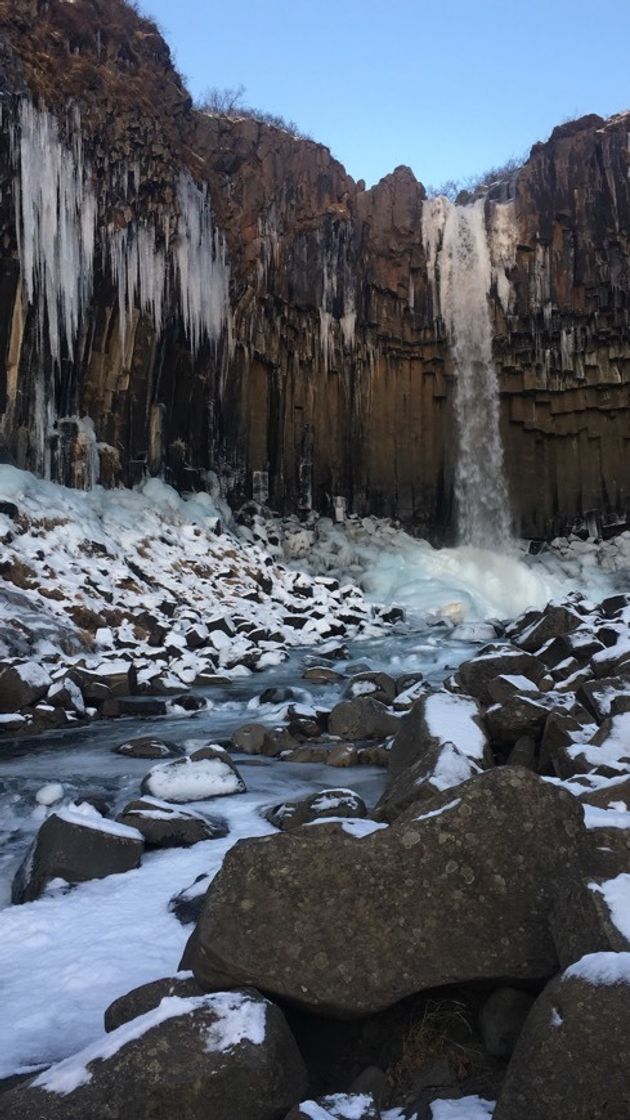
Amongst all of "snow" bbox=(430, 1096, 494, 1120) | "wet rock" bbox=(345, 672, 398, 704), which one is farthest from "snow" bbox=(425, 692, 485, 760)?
"wet rock" bbox=(345, 672, 398, 704)

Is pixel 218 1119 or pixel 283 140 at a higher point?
pixel 283 140

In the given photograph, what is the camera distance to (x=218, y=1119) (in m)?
2.18

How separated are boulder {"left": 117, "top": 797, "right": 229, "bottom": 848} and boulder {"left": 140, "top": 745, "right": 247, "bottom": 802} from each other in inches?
36.5

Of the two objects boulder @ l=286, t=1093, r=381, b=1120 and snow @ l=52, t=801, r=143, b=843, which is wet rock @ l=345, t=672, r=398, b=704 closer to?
snow @ l=52, t=801, r=143, b=843

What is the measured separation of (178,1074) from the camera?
2.19m

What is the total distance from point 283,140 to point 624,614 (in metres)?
18.4

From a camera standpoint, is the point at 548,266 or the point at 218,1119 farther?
the point at 548,266

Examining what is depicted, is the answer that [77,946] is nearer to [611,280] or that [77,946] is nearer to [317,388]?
[317,388]

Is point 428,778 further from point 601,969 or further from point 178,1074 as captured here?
point 178,1074

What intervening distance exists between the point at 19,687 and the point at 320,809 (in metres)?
6.03

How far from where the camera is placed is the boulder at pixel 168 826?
4.87m

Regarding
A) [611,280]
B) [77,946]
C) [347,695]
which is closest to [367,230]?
[611,280]

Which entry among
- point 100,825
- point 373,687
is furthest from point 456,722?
point 373,687

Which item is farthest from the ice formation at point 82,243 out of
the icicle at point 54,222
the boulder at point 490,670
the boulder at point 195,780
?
the boulder at point 195,780
